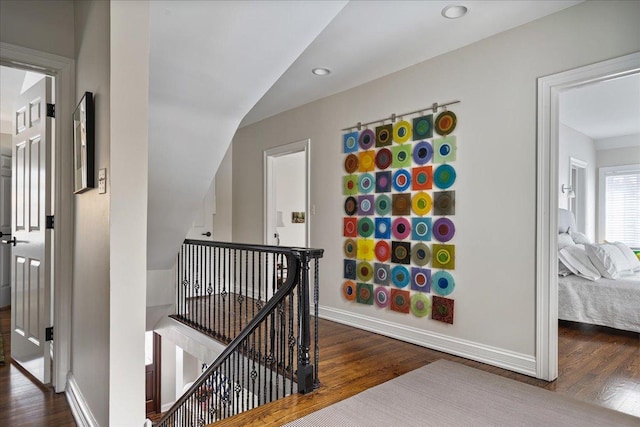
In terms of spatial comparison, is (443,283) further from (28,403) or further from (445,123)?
(28,403)

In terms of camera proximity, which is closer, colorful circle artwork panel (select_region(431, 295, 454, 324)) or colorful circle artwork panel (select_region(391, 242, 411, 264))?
colorful circle artwork panel (select_region(431, 295, 454, 324))

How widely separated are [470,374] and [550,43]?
2348mm

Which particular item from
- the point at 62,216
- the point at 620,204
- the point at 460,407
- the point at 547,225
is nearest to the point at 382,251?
the point at 547,225

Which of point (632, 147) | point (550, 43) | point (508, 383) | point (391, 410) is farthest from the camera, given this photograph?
point (632, 147)

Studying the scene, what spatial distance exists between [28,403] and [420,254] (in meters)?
2.91

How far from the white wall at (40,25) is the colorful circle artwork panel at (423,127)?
104 inches

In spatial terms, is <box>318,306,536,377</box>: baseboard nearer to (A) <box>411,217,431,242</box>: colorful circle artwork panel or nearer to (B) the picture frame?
(A) <box>411,217,431,242</box>: colorful circle artwork panel

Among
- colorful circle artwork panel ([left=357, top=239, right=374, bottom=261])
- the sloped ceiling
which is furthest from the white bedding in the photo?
the sloped ceiling

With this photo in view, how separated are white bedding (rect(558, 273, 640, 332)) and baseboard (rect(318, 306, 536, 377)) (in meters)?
1.72

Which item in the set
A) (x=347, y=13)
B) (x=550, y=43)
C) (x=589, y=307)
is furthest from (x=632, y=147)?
(x=347, y=13)

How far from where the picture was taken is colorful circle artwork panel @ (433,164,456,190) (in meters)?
3.19

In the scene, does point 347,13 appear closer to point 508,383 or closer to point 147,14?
point 147,14

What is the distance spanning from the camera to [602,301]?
3.88 metres

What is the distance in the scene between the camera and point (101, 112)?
1.73 meters
